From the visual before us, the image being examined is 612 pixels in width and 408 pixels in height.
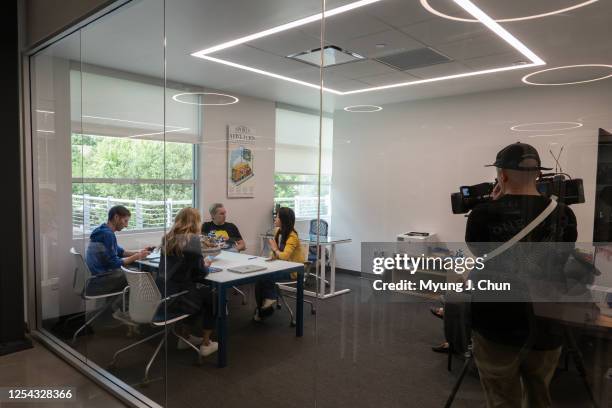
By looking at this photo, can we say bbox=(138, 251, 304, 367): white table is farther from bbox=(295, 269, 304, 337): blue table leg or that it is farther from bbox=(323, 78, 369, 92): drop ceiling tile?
bbox=(323, 78, 369, 92): drop ceiling tile

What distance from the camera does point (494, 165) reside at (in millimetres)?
1394

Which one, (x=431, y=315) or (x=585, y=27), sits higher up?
(x=585, y=27)

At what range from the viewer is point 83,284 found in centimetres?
385

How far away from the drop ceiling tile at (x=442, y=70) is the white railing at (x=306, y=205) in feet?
2.31

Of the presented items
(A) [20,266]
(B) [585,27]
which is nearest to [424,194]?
(B) [585,27]

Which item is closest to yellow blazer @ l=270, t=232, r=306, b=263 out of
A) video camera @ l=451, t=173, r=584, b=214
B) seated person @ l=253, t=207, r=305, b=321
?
seated person @ l=253, t=207, r=305, b=321

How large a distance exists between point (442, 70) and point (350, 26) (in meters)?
0.57

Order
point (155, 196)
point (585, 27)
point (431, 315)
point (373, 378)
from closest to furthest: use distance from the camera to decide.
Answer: point (585, 27)
point (431, 315)
point (373, 378)
point (155, 196)

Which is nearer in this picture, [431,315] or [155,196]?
[431,315]

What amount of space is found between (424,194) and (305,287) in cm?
79

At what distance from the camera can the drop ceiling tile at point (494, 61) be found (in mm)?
1313

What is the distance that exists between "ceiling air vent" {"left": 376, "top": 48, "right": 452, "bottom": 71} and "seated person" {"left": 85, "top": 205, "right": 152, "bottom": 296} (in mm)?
2153

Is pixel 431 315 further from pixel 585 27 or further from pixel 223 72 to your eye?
pixel 223 72

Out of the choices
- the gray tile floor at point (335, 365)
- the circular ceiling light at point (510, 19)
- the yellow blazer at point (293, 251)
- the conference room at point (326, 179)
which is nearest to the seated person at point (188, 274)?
the conference room at point (326, 179)
